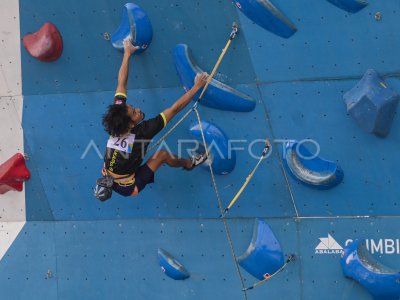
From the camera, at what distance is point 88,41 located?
5156 millimetres

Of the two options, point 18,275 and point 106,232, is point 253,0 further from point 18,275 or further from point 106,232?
point 18,275

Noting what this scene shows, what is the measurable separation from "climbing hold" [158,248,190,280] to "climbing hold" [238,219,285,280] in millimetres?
421

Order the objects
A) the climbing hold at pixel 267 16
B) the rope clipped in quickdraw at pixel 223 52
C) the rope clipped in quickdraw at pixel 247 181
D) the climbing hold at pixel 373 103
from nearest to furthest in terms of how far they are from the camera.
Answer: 1. the climbing hold at pixel 373 103
2. the climbing hold at pixel 267 16
3. the rope clipped in quickdraw at pixel 223 52
4. the rope clipped in quickdraw at pixel 247 181

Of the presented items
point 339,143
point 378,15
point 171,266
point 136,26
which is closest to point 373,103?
point 339,143

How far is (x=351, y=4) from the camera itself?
4.56m

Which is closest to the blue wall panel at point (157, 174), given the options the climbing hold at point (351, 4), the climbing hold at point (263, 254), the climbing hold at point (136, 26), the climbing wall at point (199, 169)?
the climbing wall at point (199, 169)

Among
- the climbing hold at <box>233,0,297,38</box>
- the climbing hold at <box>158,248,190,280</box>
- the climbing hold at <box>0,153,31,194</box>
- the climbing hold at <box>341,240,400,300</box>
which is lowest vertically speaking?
the climbing hold at <box>158,248,190,280</box>

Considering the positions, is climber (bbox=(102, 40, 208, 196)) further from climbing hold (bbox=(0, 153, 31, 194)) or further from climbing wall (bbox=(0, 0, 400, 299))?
climbing hold (bbox=(0, 153, 31, 194))

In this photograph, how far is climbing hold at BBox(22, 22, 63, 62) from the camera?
5.15 m

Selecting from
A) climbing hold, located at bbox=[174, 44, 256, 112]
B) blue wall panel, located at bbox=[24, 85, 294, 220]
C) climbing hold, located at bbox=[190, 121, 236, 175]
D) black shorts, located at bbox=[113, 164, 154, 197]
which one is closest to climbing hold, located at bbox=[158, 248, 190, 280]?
blue wall panel, located at bbox=[24, 85, 294, 220]

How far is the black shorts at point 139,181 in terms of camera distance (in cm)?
489

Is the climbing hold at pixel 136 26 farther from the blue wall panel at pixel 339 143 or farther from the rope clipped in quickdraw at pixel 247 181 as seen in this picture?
the rope clipped in quickdraw at pixel 247 181

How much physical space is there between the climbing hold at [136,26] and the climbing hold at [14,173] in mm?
1105

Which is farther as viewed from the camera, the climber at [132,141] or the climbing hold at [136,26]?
the climbing hold at [136,26]
